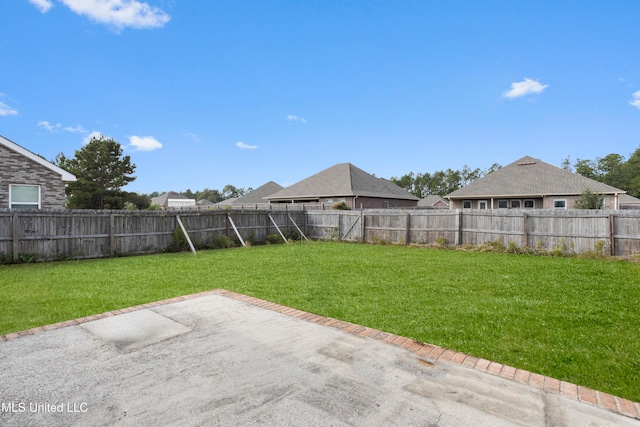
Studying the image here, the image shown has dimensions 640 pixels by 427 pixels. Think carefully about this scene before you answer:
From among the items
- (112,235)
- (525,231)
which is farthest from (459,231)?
(112,235)

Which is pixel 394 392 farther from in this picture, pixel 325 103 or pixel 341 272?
pixel 325 103

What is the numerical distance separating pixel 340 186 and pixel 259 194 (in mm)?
12878

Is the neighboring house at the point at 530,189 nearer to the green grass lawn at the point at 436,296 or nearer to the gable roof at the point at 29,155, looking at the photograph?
the green grass lawn at the point at 436,296

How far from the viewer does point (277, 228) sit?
15570 mm

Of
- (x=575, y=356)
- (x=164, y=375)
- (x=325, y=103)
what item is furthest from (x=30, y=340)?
(x=325, y=103)

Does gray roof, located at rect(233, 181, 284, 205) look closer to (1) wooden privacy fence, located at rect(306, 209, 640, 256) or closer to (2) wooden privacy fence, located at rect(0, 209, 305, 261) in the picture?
(1) wooden privacy fence, located at rect(306, 209, 640, 256)

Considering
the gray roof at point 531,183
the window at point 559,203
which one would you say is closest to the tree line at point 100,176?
the gray roof at point 531,183

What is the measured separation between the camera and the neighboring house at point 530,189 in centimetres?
2170

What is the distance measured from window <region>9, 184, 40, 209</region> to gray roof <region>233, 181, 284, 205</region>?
72.0ft

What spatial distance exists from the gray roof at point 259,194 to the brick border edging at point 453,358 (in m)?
30.5

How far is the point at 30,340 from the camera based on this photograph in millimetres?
3406

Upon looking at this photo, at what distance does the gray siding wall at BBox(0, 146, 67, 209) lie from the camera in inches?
485

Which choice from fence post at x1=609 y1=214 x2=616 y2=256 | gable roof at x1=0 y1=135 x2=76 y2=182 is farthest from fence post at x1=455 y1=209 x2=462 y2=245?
gable roof at x1=0 y1=135 x2=76 y2=182

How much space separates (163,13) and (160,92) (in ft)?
19.5
